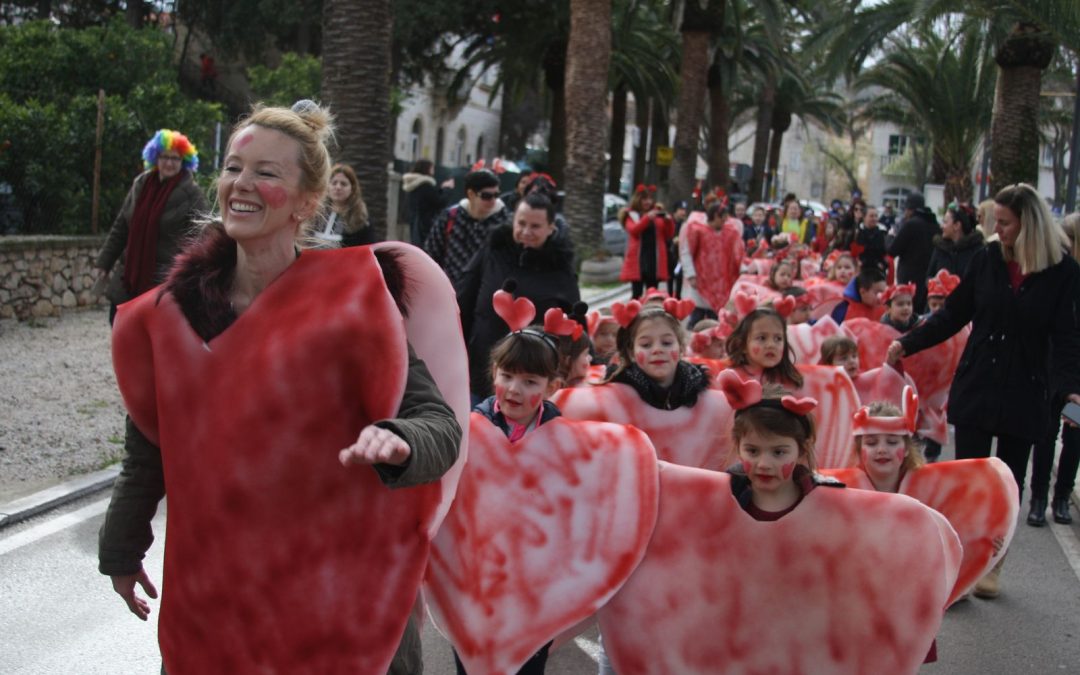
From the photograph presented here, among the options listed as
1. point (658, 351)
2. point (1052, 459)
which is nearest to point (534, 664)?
point (658, 351)

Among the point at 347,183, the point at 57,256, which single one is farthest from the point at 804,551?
the point at 57,256

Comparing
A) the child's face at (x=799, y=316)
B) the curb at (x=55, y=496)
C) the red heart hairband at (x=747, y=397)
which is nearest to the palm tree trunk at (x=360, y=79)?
Result: the child's face at (x=799, y=316)

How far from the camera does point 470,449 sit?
4434 millimetres

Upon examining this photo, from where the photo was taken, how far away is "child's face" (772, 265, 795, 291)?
1106 cm

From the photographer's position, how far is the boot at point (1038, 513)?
25.9 feet

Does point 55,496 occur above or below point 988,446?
below

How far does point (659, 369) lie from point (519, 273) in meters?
1.80

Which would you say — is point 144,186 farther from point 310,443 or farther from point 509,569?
point 310,443

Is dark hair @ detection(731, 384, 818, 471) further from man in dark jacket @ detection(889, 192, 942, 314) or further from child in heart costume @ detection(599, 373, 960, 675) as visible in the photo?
man in dark jacket @ detection(889, 192, 942, 314)

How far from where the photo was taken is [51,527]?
6.71m

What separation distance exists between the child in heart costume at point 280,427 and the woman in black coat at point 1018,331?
12.9ft

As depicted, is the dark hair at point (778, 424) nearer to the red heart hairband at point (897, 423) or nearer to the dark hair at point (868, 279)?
the red heart hairband at point (897, 423)

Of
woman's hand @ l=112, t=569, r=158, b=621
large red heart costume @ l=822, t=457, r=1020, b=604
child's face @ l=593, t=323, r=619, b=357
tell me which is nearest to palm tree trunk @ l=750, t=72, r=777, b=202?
child's face @ l=593, t=323, r=619, b=357

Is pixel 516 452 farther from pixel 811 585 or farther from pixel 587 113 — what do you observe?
pixel 587 113
